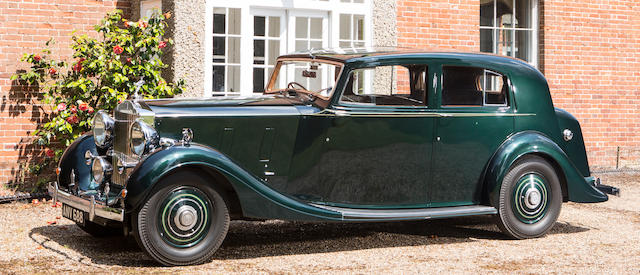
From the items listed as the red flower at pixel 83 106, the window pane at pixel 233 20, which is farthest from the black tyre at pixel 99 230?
the window pane at pixel 233 20

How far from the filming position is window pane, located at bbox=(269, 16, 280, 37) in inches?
375

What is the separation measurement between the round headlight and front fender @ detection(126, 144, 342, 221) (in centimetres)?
63

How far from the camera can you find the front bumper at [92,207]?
5.09 m

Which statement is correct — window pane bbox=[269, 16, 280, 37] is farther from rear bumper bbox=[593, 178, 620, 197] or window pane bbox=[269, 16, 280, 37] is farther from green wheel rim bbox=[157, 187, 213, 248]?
green wheel rim bbox=[157, 187, 213, 248]

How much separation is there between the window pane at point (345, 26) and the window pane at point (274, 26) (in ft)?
2.79

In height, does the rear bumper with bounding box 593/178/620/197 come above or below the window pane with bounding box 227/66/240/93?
below

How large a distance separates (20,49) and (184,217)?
4568 millimetres

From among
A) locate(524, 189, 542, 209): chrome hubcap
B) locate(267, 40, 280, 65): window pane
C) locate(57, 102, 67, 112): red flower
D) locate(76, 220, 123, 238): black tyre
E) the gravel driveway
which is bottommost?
the gravel driveway

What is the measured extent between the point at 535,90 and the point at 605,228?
1.54 metres

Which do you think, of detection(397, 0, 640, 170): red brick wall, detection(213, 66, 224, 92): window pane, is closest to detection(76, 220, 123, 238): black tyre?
detection(213, 66, 224, 92): window pane

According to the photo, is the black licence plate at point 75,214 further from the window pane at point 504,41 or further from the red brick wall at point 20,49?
the window pane at point 504,41

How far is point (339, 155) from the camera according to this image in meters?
5.82

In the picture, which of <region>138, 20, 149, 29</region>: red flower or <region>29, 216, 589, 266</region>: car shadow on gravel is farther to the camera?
<region>138, 20, 149, 29</region>: red flower

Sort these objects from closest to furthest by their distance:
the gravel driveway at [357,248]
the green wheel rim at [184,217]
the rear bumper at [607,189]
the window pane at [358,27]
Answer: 1. the green wheel rim at [184,217]
2. the gravel driveway at [357,248]
3. the rear bumper at [607,189]
4. the window pane at [358,27]
